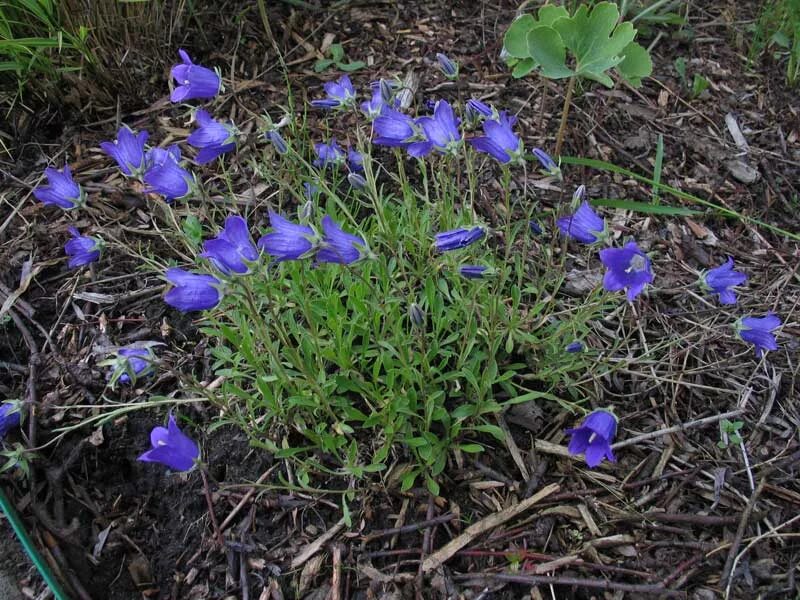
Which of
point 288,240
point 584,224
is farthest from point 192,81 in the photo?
point 584,224

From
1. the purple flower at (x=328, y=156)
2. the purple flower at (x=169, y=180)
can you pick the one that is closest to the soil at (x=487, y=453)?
the purple flower at (x=169, y=180)

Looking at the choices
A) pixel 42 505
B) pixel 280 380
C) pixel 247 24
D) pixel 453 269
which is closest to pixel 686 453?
pixel 453 269

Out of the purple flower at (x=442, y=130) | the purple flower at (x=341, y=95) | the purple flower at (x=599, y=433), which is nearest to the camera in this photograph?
the purple flower at (x=599, y=433)

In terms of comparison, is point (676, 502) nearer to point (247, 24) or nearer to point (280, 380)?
point (280, 380)

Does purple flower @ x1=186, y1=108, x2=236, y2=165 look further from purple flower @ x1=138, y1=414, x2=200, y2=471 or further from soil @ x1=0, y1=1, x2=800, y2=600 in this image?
purple flower @ x1=138, y1=414, x2=200, y2=471

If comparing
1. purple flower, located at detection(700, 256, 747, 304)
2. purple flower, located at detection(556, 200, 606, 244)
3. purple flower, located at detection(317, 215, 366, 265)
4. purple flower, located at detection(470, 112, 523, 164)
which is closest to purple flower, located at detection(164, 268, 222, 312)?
purple flower, located at detection(317, 215, 366, 265)

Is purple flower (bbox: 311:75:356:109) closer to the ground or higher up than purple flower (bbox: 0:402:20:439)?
higher up

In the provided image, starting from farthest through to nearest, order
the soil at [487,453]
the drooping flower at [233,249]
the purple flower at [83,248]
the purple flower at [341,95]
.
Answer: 1. the purple flower at [341,95]
2. the purple flower at [83,248]
3. the soil at [487,453]
4. the drooping flower at [233,249]

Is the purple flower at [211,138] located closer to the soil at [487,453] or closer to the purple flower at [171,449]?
the soil at [487,453]
